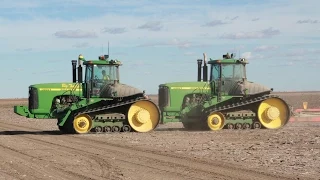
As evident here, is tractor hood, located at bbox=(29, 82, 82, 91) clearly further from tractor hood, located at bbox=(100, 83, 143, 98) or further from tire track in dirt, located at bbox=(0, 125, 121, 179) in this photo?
tire track in dirt, located at bbox=(0, 125, 121, 179)

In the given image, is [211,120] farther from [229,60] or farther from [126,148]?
[126,148]

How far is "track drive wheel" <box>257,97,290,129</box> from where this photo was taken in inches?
1089

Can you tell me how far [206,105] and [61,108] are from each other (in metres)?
6.52

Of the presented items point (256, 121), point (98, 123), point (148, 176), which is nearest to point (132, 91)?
point (98, 123)

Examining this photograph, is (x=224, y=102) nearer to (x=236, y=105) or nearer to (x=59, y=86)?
(x=236, y=105)

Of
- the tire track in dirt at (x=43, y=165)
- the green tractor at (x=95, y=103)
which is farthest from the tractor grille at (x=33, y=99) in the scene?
the tire track in dirt at (x=43, y=165)

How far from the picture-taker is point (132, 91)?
27031 millimetres

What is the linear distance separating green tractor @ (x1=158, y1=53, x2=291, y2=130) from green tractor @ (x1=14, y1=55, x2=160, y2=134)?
1.37 meters

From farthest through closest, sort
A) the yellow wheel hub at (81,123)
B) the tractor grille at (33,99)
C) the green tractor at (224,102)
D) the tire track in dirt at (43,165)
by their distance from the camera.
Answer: the green tractor at (224,102), the tractor grille at (33,99), the yellow wheel hub at (81,123), the tire track in dirt at (43,165)

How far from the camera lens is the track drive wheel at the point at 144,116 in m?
26.5

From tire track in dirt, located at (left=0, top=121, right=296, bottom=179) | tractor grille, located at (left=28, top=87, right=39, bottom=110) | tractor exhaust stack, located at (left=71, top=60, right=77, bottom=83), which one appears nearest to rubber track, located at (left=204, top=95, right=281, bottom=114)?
tractor exhaust stack, located at (left=71, top=60, right=77, bottom=83)

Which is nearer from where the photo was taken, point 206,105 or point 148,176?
point 148,176

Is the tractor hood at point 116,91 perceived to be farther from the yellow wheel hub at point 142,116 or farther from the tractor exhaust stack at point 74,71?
the tractor exhaust stack at point 74,71

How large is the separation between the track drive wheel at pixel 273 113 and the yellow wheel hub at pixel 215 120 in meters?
1.79
